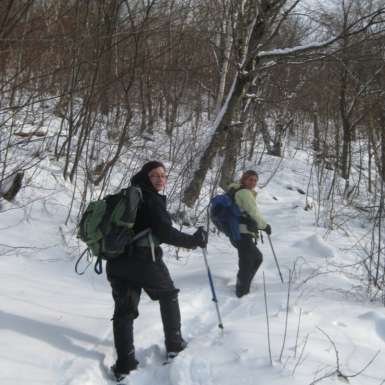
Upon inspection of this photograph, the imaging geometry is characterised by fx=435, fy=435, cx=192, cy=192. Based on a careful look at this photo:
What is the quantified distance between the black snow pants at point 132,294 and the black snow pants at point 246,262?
1.88 meters

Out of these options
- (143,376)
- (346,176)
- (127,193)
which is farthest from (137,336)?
(346,176)

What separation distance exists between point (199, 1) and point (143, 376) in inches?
346

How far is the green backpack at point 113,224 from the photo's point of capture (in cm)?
325

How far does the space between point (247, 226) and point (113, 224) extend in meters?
2.44

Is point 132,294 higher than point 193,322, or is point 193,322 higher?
point 132,294

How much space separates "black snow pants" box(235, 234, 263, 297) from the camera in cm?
531

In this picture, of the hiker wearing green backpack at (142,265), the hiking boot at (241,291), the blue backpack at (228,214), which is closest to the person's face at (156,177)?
the hiker wearing green backpack at (142,265)

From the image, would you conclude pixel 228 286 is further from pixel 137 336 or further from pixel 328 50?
pixel 328 50

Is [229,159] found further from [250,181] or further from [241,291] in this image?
[241,291]

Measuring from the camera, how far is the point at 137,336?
13.0 feet

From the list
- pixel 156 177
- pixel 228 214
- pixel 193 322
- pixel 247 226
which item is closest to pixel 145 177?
pixel 156 177

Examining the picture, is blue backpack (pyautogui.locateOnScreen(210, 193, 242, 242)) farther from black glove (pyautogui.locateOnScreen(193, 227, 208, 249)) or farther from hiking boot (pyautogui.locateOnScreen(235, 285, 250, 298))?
black glove (pyautogui.locateOnScreen(193, 227, 208, 249))

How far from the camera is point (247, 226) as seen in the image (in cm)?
536

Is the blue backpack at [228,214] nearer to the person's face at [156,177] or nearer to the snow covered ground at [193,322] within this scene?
the snow covered ground at [193,322]
